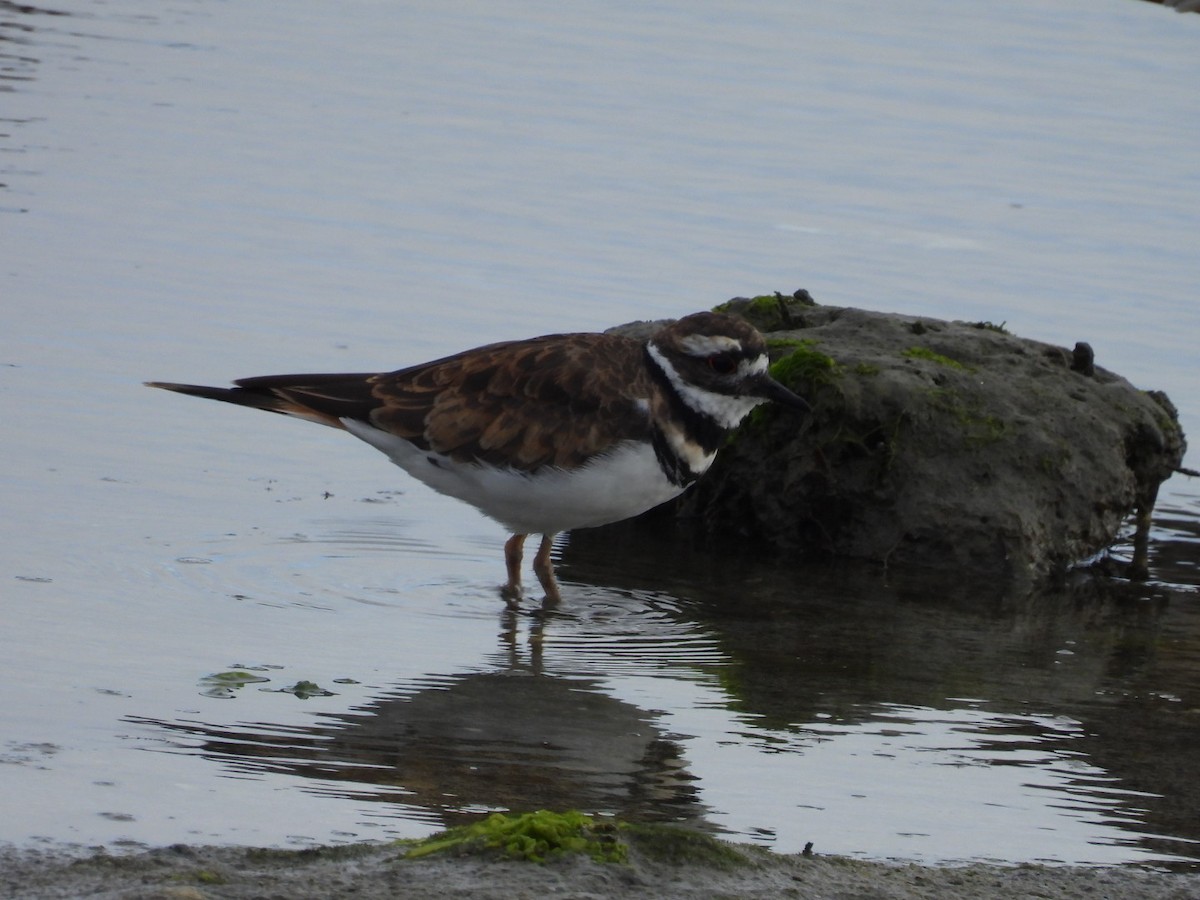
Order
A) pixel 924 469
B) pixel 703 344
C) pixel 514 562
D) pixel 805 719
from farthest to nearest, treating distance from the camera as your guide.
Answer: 1. pixel 924 469
2. pixel 514 562
3. pixel 703 344
4. pixel 805 719

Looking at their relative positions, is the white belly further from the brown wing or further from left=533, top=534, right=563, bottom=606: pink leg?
left=533, top=534, right=563, bottom=606: pink leg

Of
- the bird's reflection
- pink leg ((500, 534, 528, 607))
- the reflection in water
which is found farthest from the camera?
pink leg ((500, 534, 528, 607))

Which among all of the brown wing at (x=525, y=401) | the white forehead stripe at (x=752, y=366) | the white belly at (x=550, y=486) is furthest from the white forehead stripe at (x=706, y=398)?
the white belly at (x=550, y=486)

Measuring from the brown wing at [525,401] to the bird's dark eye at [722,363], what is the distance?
30 cm

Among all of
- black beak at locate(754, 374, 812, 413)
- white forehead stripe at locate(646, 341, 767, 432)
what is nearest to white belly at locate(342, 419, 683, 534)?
white forehead stripe at locate(646, 341, 767, 432)

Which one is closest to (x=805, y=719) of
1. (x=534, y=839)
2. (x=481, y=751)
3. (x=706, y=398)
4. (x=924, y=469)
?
(x=481, y=751)

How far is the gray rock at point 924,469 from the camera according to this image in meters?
9.72

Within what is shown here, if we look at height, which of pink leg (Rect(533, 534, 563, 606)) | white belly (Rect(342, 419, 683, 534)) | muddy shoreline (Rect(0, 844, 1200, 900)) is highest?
white belly (Rect(342, 419, 683, 534))

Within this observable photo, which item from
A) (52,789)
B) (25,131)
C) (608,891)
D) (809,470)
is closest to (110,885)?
(52,789)

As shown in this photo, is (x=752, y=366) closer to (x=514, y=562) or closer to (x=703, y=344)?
(x=703, y=344)

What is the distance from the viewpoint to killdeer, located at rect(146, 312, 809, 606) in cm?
801

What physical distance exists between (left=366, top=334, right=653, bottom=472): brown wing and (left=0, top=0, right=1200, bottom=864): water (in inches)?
28.8

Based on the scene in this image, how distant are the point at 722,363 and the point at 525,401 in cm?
88

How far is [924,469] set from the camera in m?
9.79
